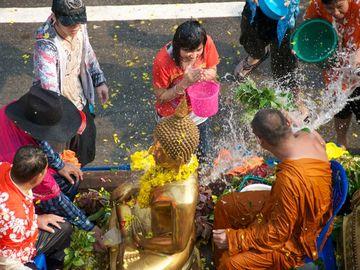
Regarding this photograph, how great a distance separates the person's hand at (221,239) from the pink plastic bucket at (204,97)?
1.18m

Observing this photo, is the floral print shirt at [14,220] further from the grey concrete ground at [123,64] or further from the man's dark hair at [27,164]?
the grey concrete ground at [123,64]

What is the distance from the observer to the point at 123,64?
6961 millimetres

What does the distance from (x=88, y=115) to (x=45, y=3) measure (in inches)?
121

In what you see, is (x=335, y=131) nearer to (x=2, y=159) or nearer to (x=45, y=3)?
(x=2, y=159)

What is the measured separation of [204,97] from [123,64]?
2.33 meters

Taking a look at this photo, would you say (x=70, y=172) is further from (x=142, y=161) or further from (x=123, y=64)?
(x=123, y=64)

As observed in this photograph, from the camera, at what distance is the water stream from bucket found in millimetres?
5191

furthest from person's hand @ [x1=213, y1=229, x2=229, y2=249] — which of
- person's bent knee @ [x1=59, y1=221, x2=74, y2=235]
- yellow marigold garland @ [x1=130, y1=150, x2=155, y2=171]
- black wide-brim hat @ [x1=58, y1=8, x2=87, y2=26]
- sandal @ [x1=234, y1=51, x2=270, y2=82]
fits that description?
sandal @ [x1=234, y1=51, x2=270, y2=82]

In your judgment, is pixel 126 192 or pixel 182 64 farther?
pixel 182 64

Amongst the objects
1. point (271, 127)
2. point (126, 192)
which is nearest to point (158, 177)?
Answer: point (126, 192)

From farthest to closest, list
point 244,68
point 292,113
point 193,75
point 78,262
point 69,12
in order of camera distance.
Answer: point 244,68 → point 292,113 → point 193,75 → point 69,12 → point 78,262

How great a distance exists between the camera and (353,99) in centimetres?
540

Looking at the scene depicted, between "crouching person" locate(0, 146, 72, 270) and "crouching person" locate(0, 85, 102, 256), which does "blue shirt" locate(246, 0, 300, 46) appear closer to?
"crouching person" locate(0, 85, 102, 256)

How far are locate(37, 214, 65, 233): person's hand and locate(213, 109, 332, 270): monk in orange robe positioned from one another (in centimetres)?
113
